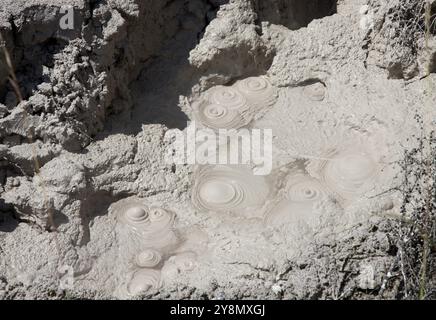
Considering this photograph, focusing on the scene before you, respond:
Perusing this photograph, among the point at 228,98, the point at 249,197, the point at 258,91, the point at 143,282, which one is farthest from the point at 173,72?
the point at 143,282

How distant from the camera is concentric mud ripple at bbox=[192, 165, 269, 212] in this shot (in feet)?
9.40

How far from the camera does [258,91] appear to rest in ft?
10.8

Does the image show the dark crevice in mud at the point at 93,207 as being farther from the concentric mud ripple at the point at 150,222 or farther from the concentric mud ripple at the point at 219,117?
the concentric mud ripple at the point at 219,117

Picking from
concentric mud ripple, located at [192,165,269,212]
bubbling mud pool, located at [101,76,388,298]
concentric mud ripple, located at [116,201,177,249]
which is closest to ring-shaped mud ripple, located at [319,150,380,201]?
bubbling mud pool, located at [101,76,388,298]

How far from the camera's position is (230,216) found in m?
2.82

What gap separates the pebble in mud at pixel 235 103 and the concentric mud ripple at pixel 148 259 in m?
0.74

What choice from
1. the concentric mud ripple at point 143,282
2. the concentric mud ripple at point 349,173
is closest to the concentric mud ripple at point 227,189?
the concentric mud ripple at point 349,173

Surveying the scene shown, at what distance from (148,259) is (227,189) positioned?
46 cm

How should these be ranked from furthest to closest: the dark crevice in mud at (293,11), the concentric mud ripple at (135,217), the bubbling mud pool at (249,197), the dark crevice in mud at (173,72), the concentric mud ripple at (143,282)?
the dark crevice in mud at (293,11) → the dark crevice in mud at (173,72) → the concentric mud ripple at (135,217) → the bubbling mud pool at (249,197) → the concentric mud ripple at (143,282)

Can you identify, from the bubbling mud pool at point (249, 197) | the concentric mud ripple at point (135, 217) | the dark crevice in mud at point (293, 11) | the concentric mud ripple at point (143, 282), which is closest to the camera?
the concentric mud ripple at point (143, 282)

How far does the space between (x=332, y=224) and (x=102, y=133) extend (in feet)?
3.45

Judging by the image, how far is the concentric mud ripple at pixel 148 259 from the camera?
8.78 feet

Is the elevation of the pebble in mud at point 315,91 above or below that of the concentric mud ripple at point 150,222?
above

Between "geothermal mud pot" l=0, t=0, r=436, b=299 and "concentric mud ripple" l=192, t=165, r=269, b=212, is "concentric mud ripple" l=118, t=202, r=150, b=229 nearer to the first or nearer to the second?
"geothermal mud pot" l=0, t=0, r=436, b=299
